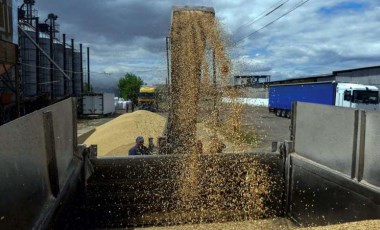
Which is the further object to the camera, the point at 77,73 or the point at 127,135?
the point at 77,73

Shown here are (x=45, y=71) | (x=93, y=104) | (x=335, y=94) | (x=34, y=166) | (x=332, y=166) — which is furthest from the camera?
(x=93, y=104)

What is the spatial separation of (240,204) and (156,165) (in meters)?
0.91

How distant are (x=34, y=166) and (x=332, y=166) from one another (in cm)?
241

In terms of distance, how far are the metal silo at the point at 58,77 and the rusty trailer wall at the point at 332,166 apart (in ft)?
94.2

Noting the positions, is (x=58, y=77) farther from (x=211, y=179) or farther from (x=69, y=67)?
(x=211, y=179)

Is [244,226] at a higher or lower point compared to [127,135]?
higher

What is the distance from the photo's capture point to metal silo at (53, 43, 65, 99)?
105 feet

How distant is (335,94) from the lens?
22750 millimetres

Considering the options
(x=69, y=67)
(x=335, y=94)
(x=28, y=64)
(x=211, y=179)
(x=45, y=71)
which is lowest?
(x=211, y=179)

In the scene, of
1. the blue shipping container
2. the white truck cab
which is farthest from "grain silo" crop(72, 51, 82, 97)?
the white truck cab

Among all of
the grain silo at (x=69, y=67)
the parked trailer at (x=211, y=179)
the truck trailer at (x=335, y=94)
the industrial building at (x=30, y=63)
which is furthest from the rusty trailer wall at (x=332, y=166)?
the grain silo at (x=69, y=67)

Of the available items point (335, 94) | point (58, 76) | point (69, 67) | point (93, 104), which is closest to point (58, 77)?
point (58, 76)

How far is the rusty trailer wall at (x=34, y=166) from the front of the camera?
2.14 meters

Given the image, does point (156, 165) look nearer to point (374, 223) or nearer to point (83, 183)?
point (83, 183)
